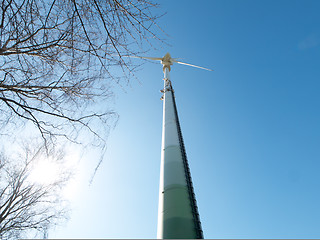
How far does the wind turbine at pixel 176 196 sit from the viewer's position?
3482 millimetres

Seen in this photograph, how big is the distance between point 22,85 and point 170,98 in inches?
245

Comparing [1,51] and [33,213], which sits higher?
[1,51]

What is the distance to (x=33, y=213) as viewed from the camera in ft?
39.3

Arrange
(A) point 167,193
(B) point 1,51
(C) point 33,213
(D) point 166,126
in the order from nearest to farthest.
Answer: (B) point 1,51 → (A) point 167,193 → (D) point 166,126 → (C) point 33,213

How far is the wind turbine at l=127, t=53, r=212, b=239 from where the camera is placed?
348cm

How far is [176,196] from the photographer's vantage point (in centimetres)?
413

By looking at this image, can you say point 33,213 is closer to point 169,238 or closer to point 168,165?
point 168,165

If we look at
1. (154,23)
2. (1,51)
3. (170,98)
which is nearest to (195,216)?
(154,23)

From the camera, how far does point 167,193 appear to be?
4.32 metres

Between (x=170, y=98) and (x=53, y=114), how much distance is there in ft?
18.5

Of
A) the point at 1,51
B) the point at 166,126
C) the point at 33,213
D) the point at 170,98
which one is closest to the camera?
the point at 1,51

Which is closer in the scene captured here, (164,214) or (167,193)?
(164,214)

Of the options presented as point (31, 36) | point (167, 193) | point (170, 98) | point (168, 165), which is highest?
point (170, 98)

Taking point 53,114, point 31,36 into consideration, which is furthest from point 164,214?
point 31,36
